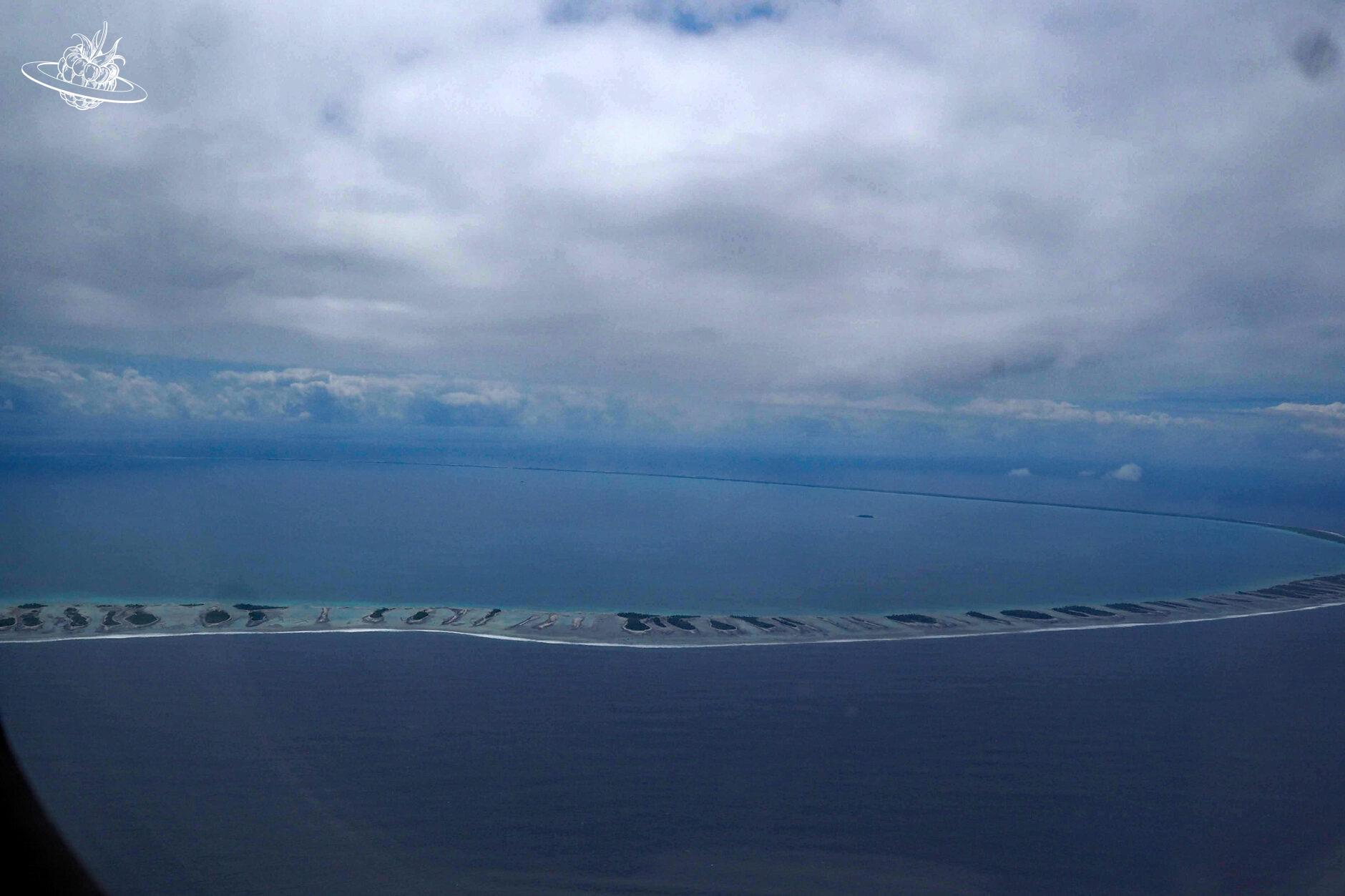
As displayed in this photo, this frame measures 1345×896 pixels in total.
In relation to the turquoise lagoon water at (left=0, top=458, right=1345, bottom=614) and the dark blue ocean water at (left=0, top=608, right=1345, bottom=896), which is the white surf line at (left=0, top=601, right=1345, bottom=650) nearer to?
the dark blue ocean water at (left=0, top=608, right=1345, bottom=896)

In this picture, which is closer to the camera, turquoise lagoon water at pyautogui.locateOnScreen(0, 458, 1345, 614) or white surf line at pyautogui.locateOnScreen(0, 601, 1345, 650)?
white surf line at pyautogui.locateOnScreen(0, 601, 1345, 650)

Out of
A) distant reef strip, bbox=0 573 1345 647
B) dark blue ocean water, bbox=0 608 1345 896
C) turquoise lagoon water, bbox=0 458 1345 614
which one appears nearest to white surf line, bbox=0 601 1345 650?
distant reef strip, bbox=0 573 1345 647

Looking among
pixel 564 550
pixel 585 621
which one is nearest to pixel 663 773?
pixel 585 621

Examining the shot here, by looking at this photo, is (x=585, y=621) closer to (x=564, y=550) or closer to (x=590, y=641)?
(x=590, y=641)

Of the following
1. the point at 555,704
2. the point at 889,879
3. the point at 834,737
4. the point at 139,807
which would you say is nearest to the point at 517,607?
the point at 555,704

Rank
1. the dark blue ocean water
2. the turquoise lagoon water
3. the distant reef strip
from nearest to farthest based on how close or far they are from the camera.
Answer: the dark blue ocean water < the distant reef strip < the turquoise lagoon water

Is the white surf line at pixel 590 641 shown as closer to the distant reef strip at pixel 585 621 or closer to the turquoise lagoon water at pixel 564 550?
the distant reef strip at pixel 585 621

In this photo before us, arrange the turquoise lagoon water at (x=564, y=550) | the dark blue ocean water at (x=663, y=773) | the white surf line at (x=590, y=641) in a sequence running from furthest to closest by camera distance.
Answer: the turquoise lagoon water at (x=564, y=550)
the white surf line at (x=590, y=641)
the dark blue ocean water at (x=663, y=773)

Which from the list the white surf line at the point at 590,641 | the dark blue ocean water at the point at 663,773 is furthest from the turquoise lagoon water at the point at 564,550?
the dark blue ocean water at the point at 663,773

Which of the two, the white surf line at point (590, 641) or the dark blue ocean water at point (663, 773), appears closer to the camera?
the dark blue ocean water at point (663, 773)
